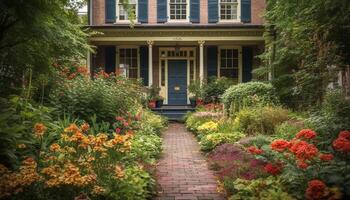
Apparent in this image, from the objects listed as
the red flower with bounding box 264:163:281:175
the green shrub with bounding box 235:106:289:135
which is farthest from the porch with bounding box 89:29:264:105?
the red flower with bounding box 264:163:281:175

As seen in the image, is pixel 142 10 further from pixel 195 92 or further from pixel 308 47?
pixel 308 47

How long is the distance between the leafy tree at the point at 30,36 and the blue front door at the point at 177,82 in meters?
14.4

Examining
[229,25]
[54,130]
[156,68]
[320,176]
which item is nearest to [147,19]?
[156,68]

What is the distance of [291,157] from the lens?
21.2 feet

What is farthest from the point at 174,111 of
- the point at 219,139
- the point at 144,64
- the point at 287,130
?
the point at 287,130

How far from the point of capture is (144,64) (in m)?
22.1

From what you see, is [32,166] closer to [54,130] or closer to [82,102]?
[54,130]

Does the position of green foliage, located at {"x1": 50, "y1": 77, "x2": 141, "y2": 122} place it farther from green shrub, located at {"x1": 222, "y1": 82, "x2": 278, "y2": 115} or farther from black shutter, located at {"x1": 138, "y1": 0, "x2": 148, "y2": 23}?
black shutter, located at {"x1": 138, "y1": 0, "x2": 148, "y2": 23}

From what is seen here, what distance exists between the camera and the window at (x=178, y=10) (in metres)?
22.3

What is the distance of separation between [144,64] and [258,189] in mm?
16743

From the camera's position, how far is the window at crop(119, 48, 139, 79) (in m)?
22.3

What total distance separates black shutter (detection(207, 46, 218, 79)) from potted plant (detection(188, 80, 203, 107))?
156 centimetres

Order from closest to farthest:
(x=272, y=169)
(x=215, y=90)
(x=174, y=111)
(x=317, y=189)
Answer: (x=317, y=189)
(x=272, y=169)
(x=215, y=90)
(x=174, y=111)

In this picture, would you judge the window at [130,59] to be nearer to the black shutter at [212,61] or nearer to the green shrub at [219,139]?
the black shutter at [212,61]
